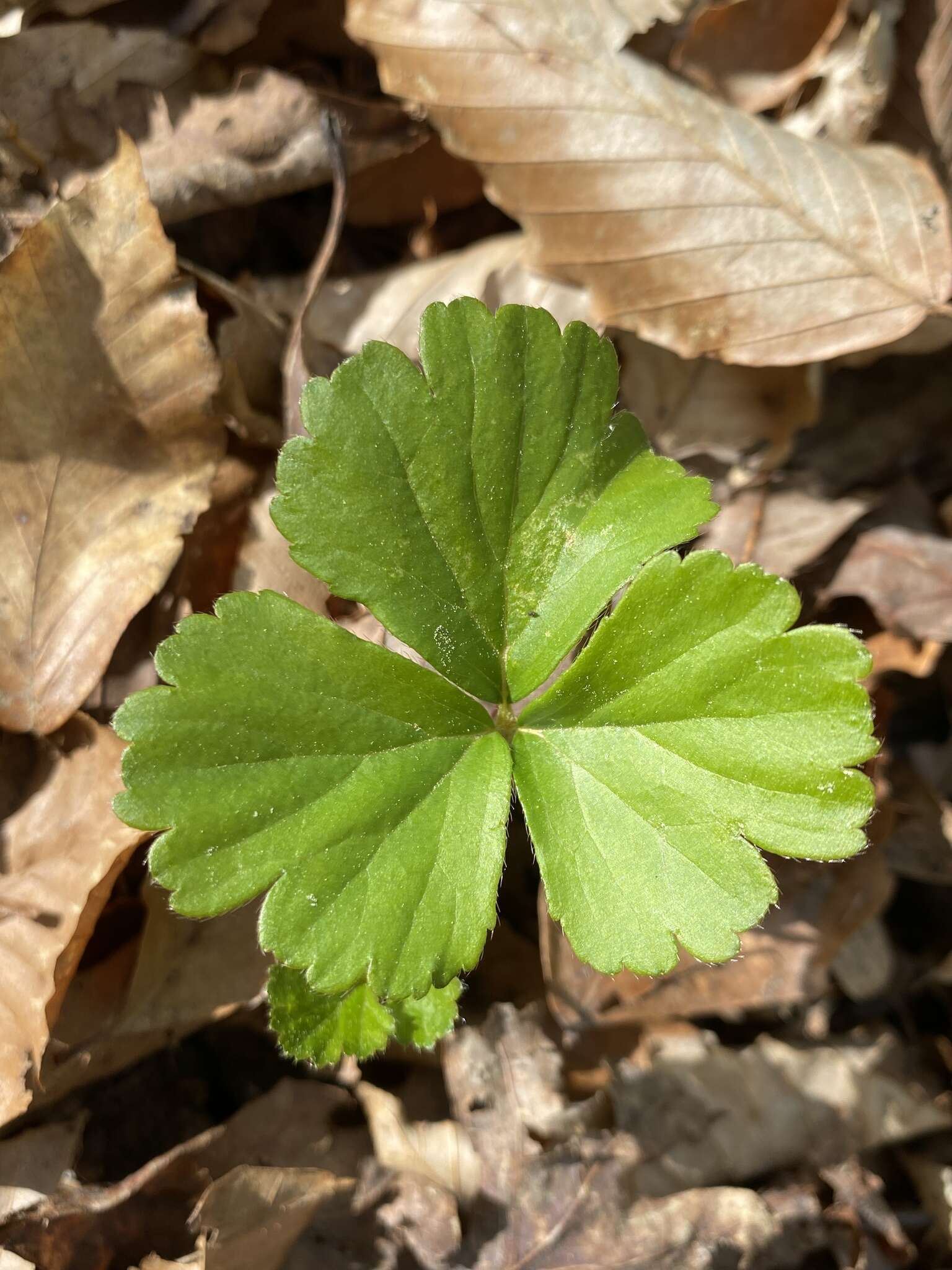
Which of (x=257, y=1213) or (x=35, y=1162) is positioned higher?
(x=35, y=1162)

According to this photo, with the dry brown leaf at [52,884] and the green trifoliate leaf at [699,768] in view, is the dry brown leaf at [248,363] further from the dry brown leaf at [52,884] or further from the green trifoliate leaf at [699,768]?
the green trifoliate leaf at [699,768]

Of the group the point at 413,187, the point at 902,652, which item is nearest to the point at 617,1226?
the point at 902,652

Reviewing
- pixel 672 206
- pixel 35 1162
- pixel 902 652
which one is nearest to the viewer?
pixel 35 1162

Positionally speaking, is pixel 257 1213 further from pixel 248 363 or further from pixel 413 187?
pixel 413 187

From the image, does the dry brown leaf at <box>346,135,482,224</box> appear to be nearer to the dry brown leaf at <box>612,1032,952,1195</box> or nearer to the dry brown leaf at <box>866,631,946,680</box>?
the dry brown leaf at <box>866,631,946,680</box>

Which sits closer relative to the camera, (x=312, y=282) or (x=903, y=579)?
(x=312, y=282)

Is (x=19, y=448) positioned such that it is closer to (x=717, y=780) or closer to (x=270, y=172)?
(x=270, y=172)

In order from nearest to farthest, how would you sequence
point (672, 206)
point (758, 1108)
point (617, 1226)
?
point (617, 1226) → point (672, 206) → point (758, 1108)

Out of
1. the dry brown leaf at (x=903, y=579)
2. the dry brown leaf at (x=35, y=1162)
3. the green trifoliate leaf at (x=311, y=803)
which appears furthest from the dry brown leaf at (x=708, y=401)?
the dry brown leaf at (x=35, y=1162)
